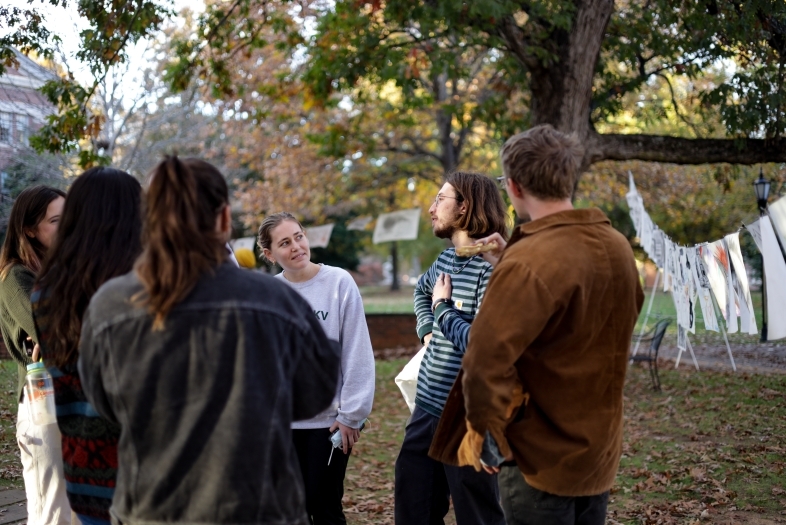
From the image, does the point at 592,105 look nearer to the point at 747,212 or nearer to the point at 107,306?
the point at 107,306

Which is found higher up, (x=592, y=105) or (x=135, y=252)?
(x=592, y=105)

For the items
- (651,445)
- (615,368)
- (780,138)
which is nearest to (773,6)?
(780,138)

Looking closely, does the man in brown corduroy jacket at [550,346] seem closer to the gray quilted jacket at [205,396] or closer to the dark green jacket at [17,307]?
the gray quilted jacket at [205,396]

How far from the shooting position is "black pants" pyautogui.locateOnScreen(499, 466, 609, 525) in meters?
2.46

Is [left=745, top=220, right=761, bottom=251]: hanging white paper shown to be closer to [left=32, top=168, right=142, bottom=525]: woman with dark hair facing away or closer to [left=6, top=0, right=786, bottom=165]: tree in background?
[left=6, top=0, right=786, bottom=165]: tree in background

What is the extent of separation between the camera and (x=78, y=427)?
2408mm

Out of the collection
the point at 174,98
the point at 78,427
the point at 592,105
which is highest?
the point at 174,98

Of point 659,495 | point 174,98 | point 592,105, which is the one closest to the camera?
point 659,495

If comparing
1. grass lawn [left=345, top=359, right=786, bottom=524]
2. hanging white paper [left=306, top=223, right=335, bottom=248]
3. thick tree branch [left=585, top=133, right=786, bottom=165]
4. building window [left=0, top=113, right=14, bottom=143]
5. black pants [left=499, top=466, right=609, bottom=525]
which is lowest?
grass lawn [left=345, top=359, right=786, bottom=524]

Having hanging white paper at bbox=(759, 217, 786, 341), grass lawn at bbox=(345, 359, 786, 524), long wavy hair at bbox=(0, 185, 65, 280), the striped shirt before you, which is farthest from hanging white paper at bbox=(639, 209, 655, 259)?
long wavy hair at bbox=(0, 185, 65, 280)

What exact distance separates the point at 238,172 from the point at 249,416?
2263cm

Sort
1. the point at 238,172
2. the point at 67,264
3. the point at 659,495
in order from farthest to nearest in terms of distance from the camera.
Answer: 1. the point at 238,172
2. the point at 659,495
3. the point at 67,264

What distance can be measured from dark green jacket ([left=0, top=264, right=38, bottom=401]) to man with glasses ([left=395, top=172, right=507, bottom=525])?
163 centimetres

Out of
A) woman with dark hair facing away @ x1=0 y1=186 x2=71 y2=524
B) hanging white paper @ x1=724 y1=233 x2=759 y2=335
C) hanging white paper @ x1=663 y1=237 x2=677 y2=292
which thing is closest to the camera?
woman with dark hair facing away @ x1=0 y1=186 x2=71 y2=524
